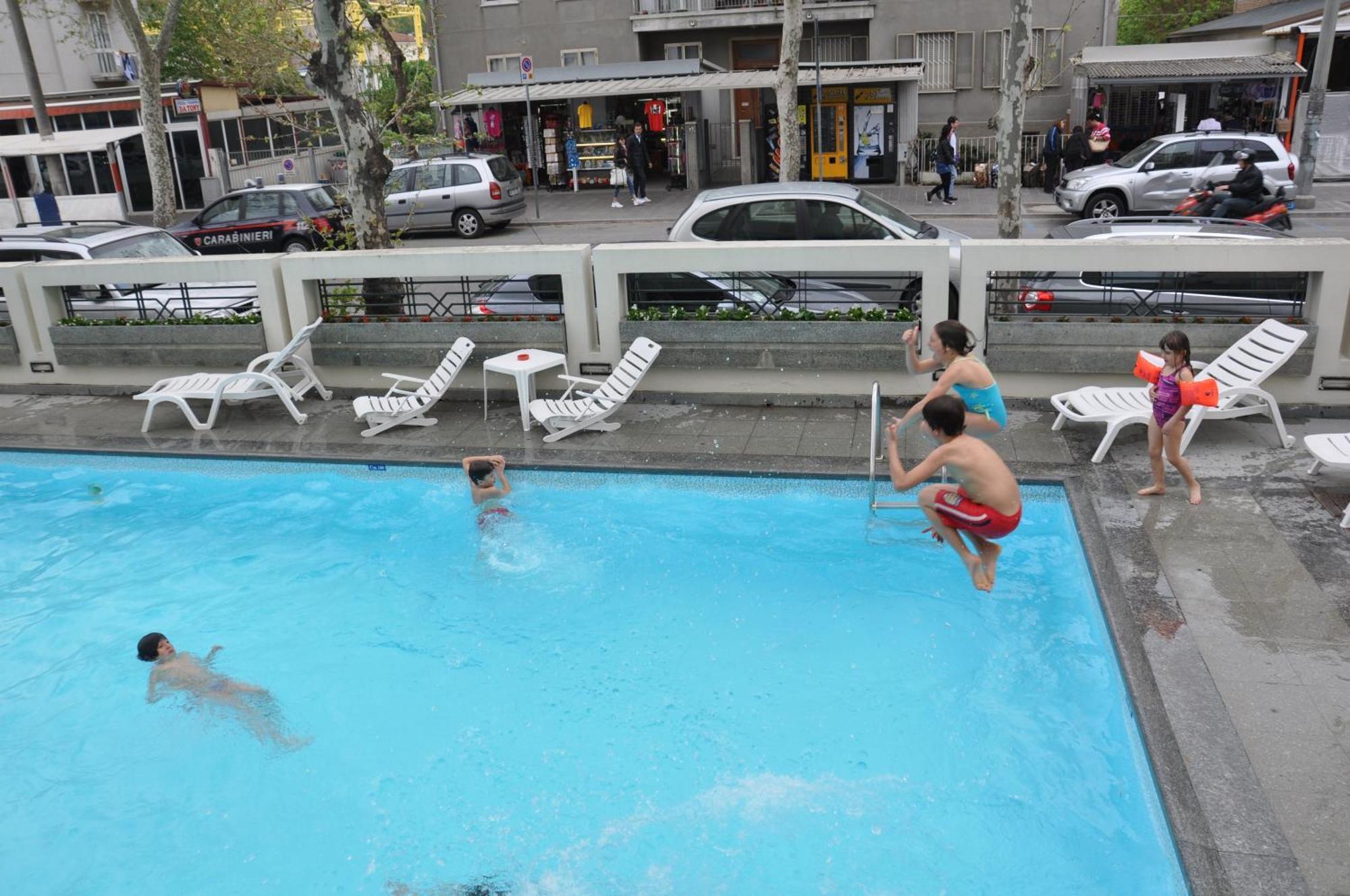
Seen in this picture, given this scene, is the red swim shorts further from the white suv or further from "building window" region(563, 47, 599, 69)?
"building window" region(563, 47, 599, 69)

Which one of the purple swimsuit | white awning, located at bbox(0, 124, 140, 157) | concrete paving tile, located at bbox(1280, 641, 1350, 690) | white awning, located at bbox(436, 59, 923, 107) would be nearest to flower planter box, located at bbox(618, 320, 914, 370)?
the purple swimsuit

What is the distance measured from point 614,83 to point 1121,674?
24.3 m

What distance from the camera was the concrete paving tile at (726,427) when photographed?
9.43 metres

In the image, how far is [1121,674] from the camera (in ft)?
18.6

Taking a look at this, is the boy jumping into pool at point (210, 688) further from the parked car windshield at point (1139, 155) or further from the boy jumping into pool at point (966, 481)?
the parked car windshield at point (1139, 155)

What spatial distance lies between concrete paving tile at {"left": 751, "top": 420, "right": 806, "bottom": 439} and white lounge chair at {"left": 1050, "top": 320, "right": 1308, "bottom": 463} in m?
2.17

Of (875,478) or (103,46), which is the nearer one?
(875,478)

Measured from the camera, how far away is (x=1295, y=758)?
4738 mm

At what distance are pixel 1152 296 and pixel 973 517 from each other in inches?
181

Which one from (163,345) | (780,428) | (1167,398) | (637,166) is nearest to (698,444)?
(780,428)

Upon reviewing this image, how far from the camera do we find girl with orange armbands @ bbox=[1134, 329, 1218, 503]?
7.04 m

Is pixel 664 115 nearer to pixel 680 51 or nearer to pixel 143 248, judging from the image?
pixel 680 51

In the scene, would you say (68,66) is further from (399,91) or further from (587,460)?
(587,460)

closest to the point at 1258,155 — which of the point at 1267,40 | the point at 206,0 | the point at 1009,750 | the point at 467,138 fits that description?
the point at 1267,40
